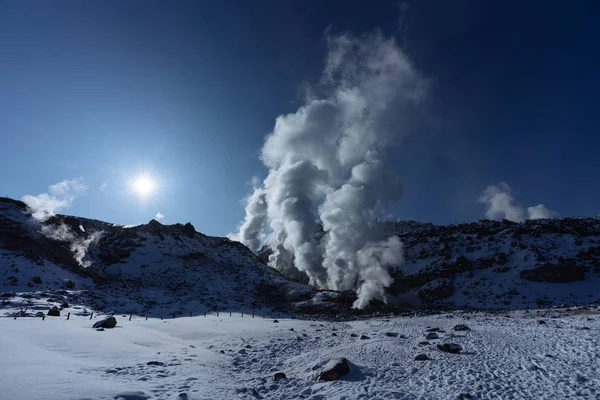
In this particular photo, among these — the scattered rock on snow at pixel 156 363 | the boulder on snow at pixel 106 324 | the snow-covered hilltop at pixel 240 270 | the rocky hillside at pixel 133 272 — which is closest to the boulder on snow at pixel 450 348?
the scattered rock on snow at pixel 156 363

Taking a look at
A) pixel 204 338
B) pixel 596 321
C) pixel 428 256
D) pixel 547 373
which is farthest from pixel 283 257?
pixel 547 373

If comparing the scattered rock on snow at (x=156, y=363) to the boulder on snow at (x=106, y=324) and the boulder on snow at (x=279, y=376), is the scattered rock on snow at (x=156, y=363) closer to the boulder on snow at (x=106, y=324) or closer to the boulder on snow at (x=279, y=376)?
the boulder on snow at (x=279, y=376)

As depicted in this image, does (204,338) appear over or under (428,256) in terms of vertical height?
under

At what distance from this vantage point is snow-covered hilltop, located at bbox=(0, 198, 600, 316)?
46.0 metres

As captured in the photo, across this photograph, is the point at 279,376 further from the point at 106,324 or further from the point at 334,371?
the point at 106,324

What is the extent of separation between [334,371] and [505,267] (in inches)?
2316

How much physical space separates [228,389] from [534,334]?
19057mm

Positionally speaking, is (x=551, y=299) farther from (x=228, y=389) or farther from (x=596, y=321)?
(x=228, y=389)

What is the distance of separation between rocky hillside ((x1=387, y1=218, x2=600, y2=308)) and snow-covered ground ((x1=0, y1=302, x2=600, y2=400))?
33918 mm

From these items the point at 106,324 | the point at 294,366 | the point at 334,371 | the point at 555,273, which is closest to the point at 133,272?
the point at 106,324

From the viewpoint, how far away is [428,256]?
70.8 m

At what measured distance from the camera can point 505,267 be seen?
5972 centimetres

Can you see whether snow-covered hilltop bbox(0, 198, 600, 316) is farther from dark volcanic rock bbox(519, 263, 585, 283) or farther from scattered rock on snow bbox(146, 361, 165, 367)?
scattered rock on snow bbox(146, 361, 165, 367)

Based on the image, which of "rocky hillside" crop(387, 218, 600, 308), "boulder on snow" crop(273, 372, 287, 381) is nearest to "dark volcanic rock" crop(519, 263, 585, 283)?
"rocky hillside" crop(387, 218, 600, 308)
